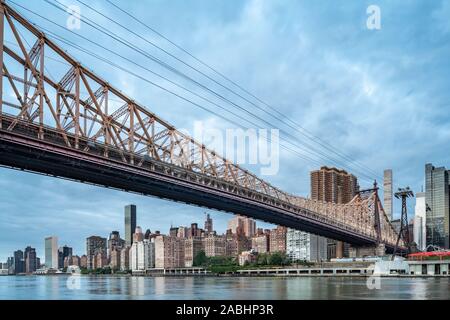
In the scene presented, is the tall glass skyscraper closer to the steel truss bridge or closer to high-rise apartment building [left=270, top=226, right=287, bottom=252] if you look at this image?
the steel truss bridge

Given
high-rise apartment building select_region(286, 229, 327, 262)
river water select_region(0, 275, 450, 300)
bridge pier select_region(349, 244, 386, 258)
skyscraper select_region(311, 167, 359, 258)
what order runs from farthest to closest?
high-rise apartment building select_region(286, 229, 327, 262) < skyscraper select_region(311, 167, 359, 258) < bridge pier select_region(349, 244, 386, 258) < river water select_region(0, 275, 450, 300)

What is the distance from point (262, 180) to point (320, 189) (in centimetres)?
5924

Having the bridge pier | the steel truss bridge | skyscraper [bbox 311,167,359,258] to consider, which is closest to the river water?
the steel truss bridge

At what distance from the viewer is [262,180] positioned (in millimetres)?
55562

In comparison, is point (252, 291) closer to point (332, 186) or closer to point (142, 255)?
point (332, 186)

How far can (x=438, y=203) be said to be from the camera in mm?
64625

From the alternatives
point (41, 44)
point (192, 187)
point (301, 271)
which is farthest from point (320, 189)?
point (41, 44)

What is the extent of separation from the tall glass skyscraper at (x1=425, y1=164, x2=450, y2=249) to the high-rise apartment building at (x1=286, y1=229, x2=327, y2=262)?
123 ft

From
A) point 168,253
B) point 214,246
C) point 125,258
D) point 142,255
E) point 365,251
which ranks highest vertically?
point 365,251

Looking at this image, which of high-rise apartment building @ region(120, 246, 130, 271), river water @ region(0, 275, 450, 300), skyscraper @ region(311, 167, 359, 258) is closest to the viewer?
river water @ region(0, 275, 450, 300)

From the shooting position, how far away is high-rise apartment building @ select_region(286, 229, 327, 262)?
123m

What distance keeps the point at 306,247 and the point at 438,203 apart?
2437 inches

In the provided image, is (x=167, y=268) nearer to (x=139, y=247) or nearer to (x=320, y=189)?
(x=139, y=247)

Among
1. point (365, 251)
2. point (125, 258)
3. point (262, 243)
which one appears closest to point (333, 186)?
point (365, 251)
